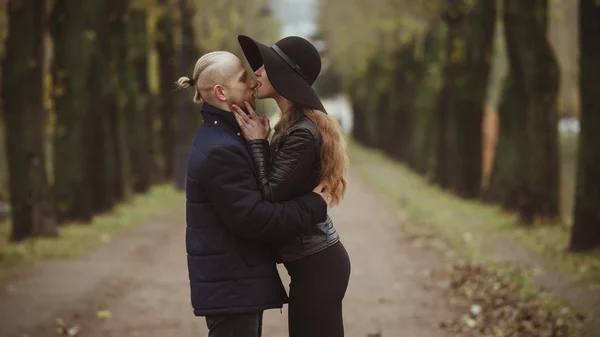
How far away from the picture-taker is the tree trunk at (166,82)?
88.6ft

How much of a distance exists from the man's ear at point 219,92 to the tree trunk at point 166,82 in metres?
22.6

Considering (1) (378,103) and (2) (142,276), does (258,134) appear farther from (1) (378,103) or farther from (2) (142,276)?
(1) (378,103)

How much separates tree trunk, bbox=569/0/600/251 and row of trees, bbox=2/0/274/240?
527cm

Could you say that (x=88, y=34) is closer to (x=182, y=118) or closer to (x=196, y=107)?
(x=182, y=118)

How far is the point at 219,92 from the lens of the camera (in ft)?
14.3

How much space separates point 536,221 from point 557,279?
558cm

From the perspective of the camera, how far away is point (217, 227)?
436 cm

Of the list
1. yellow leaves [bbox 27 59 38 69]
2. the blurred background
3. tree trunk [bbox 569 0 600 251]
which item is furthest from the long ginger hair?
yellow leaves [bbox 27 59 38 69]

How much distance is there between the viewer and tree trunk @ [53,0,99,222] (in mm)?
16500

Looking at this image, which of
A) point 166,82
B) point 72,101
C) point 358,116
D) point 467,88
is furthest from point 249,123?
point 358,116

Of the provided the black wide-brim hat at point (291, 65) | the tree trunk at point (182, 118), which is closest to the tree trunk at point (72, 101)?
the tree trunk at point (182, 118)

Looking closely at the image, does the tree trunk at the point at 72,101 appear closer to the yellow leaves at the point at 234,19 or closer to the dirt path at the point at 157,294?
the dirt path at the point at 157,294

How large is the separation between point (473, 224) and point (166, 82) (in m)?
13.7

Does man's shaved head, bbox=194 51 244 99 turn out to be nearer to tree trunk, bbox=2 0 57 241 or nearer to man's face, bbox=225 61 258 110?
man's face, bbox=225 61 258 110
